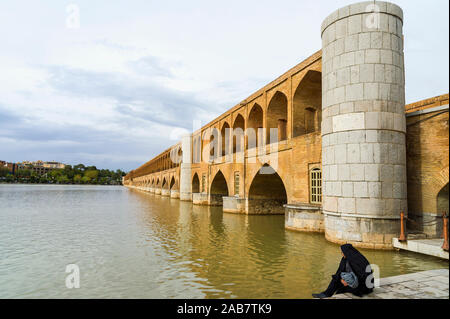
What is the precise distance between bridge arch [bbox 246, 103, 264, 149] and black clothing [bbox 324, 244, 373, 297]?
14.4m

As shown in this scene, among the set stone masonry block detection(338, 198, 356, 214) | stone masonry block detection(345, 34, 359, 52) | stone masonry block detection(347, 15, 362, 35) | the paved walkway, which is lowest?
the paved walkway

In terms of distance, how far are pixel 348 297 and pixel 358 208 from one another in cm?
466

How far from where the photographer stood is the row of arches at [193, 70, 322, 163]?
1346 centimetres

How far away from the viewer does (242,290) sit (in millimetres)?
5332

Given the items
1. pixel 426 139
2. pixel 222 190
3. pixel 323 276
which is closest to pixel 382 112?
pixel 426 139

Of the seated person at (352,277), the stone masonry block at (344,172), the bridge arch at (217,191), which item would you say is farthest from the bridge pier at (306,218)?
the bridge arch at (217,191)

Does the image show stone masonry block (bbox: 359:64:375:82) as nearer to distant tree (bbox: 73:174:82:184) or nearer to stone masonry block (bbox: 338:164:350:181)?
stone masonry block (bbox: 338:164:350:181)

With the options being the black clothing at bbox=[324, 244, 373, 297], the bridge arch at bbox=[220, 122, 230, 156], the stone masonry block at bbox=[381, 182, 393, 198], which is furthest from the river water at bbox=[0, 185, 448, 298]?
the bridge arch at bbox=[220, 122, 230, 156]

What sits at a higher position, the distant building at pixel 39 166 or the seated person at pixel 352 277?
the distant building at pixel 39 166

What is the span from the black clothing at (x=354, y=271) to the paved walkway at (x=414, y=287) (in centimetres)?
8

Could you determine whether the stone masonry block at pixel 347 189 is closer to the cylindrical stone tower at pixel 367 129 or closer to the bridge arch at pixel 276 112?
the cylindrical stone tower at pixel 367 129

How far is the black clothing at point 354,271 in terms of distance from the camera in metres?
4.25

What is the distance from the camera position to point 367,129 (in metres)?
8.48

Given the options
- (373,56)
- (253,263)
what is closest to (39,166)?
(253,263)
